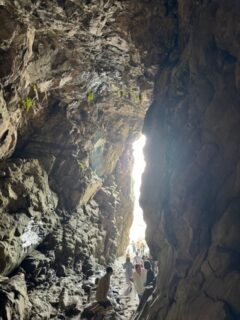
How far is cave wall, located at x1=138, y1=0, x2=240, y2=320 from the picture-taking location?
8.91 m

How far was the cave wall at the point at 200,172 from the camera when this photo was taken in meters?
8.91

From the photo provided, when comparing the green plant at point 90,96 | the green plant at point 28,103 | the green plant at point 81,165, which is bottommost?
the green plant at point 81,165

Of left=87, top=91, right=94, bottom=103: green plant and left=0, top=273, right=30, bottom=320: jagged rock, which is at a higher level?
left=87, top=91, right=94, bottom=103: green plant

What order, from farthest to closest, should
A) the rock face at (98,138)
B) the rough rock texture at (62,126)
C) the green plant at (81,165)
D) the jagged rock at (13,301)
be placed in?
1. the green plant at (81,165)
2. the rough rock texture at (62,126)
3. the jagged rock at (13,301)
4. the rock face at (98,138)

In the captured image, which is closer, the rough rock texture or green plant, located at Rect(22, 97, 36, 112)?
the rough rock texture

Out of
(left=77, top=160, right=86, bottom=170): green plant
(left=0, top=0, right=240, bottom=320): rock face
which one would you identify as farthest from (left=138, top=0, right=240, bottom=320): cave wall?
(left=77, top=160, right=86, bottom=170): green plant

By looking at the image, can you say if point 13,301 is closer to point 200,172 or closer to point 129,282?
point 200,172

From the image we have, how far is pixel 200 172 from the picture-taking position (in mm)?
10953

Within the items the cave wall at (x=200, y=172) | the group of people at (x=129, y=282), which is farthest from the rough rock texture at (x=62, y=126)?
the cave wall at (x=200, y=172)

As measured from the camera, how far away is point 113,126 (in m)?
26.6

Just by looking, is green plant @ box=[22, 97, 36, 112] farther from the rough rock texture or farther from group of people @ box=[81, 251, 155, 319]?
group of people @ box=[81, 251, 155, 319]

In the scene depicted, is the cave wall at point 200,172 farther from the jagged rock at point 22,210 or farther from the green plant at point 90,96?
the green plant at point 90,96

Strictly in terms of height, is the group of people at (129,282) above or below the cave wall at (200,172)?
below

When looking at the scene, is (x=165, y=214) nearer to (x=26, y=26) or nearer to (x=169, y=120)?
(x=169, y=120)
